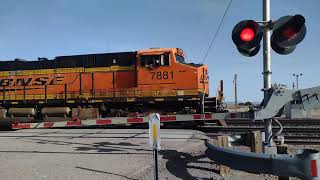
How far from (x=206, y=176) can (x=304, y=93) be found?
2.54 m

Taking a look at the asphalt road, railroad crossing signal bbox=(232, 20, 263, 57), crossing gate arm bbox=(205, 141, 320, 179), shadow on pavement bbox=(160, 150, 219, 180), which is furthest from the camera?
shadow on pavement bbox=(160, 150, 219, 180)

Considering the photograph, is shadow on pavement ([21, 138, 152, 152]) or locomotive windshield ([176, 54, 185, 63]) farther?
locomotive windshield ([176, 54, 185, 63])

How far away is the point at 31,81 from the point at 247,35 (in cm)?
1797

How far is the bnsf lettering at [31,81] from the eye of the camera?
22.3 metres

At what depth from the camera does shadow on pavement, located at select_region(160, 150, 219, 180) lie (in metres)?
8.27

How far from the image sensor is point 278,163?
5758 mm

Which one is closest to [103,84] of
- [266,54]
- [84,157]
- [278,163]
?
[84,157]

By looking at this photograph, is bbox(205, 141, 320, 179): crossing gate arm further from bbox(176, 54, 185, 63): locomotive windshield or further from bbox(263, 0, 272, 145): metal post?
bbox(176, 54, 185, 63): locomotive windshield

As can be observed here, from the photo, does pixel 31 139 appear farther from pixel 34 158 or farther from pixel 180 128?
pixel 180 128

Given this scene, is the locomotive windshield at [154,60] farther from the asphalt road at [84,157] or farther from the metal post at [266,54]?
the metal post at [266,54]

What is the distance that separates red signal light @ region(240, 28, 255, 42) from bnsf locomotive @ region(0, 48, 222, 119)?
1273 cm

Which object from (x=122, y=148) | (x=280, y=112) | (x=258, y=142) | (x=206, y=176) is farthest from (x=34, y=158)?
(x=280, y=112)

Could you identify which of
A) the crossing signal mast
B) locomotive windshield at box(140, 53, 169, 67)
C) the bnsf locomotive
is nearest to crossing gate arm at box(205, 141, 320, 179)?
the crossing signal mast

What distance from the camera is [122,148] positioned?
1159cm
